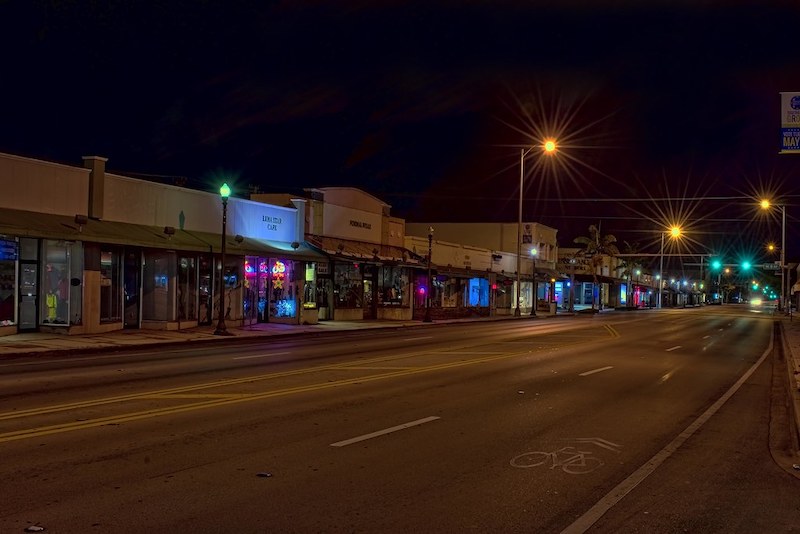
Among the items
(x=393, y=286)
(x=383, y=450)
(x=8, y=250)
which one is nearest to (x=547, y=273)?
(x=393, y=286)

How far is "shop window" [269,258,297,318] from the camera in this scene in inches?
1294

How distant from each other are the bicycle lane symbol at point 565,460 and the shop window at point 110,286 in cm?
1953

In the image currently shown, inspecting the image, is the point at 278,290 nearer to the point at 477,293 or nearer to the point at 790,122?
the point at 790,122

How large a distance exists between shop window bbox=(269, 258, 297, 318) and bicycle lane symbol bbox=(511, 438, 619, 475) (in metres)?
25.2

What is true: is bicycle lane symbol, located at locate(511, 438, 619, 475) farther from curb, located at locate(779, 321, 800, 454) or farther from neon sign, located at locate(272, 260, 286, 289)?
neon sign, located at locate(272, 260, 286, 289)

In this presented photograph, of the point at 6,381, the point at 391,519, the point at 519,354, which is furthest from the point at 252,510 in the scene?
the point at 519,354

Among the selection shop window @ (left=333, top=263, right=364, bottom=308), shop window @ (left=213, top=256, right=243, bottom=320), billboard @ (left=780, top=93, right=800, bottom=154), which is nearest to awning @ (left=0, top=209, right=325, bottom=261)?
shop window @ (left=213, top=256, right=243, bottom=320)

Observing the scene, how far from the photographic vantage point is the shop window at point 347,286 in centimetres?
3738

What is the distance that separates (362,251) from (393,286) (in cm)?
497

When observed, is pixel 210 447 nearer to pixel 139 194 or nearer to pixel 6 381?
pixel 6 381

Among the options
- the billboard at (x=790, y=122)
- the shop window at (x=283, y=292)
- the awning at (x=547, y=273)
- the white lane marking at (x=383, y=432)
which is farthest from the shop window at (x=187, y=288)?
the awning at (x=547, y=273)

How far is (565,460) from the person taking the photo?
823cm

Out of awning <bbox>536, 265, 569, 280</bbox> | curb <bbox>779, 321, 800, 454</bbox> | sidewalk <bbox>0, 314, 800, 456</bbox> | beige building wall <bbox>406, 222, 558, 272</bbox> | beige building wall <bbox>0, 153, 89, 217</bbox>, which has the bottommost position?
curb <bbox>779, 321, 800, 454</bbox>

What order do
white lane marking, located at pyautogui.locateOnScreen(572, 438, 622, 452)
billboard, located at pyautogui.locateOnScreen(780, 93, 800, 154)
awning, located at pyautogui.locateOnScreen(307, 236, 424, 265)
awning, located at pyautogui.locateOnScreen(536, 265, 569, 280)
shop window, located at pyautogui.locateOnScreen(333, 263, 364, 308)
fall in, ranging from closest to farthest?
white lane marking, located at pyautogui.locateOnScreen(572, 438, 622, 452) < billboard, located at pyautogui.locateOnScreen(780, 93, 800, 154) < awning, located at pyautogui.locateOnScreen(307, 236, 424, 265) < shop window, located at pyautogui.locateOnScreen(333, 263, 364, 308) < awning, located at pyautogui.locateOnScreen(536, 265, 569, 280)
